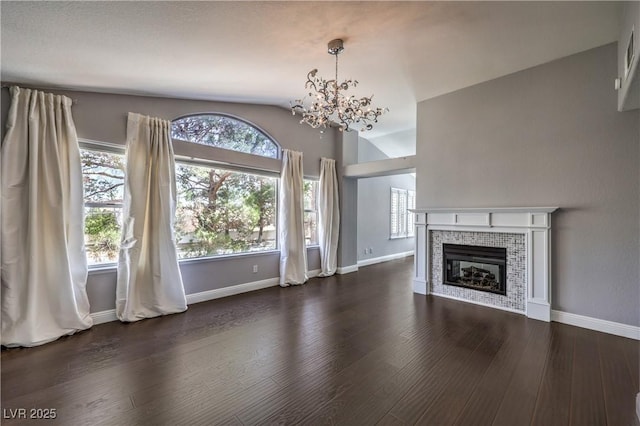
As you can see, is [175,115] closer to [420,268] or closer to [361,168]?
[361,168]

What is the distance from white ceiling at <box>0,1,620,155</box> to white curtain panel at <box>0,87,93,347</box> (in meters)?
0.43

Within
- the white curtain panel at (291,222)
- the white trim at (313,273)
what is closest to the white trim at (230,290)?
the white curtain panel at (291,222)

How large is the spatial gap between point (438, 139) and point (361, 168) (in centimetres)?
168

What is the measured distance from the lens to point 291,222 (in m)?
5.03

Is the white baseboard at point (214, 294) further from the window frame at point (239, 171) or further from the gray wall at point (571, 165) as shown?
the gray wall at point (571, 165)

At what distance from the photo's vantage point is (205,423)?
171 cm

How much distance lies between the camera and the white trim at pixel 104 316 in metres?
3.21

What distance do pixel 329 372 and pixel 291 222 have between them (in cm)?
307

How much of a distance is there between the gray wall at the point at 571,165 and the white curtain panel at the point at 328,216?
2.53m

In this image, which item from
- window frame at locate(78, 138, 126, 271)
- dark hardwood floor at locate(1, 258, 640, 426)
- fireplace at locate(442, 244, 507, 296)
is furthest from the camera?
fireplace at locate(442, 244, 507, 296)

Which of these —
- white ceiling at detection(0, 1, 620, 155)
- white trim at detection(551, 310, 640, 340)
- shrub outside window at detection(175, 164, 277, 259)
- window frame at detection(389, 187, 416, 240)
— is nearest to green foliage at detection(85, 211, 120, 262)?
shrub outside window at detection(175, 164, 277, 259)

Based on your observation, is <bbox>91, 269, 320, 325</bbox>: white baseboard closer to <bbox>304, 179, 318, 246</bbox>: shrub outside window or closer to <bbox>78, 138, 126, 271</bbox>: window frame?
<bbox>78, 138, 126, 271</bbox>: window frame

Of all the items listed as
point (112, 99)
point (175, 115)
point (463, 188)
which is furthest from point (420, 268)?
point (112, 99)

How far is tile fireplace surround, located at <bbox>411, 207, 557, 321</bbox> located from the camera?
3414mm
